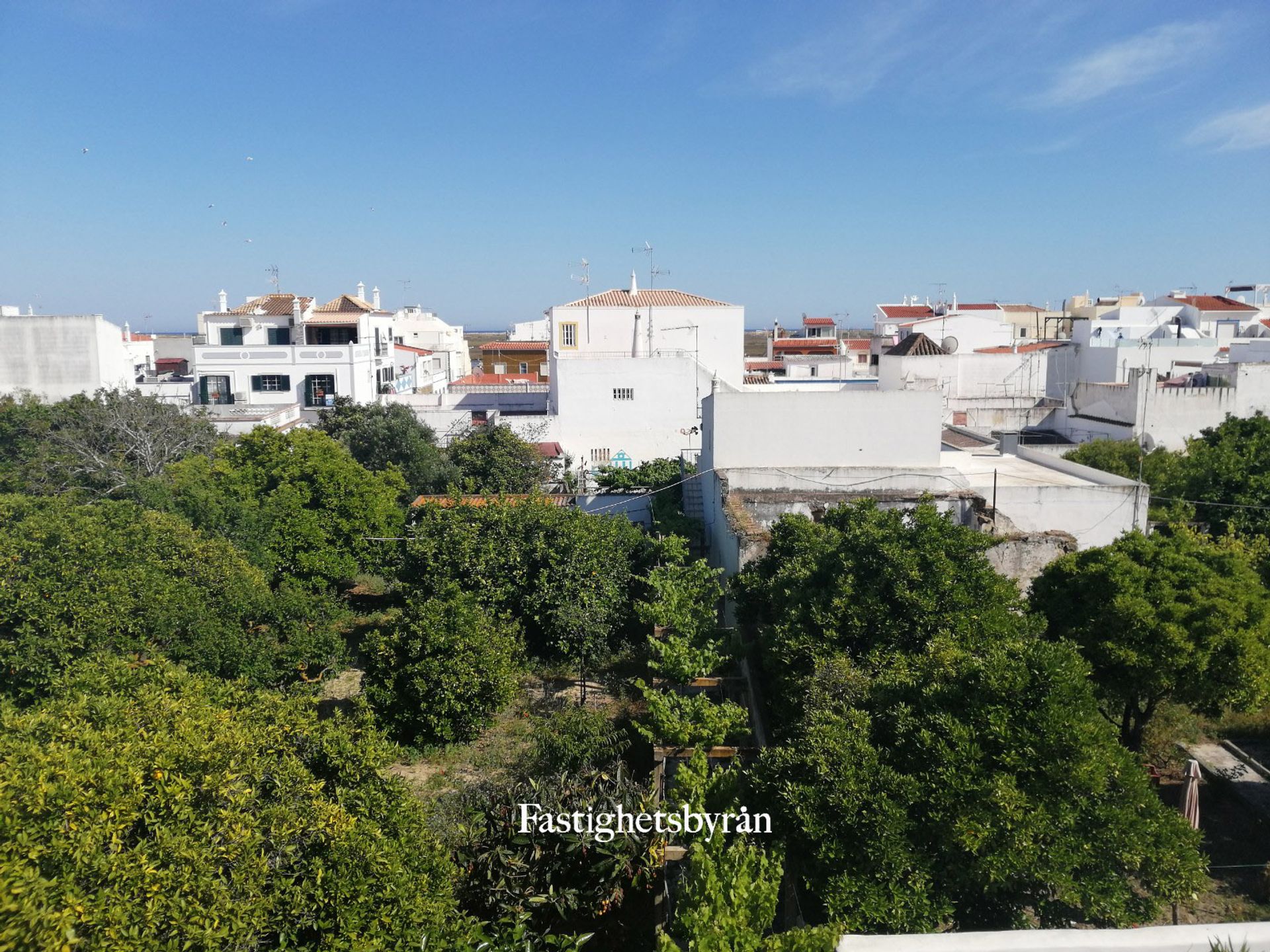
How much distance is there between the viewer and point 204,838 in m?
7.11

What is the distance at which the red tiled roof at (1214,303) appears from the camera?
196ft

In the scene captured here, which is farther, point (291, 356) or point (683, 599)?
point (291, 356)

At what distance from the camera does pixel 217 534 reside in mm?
18672

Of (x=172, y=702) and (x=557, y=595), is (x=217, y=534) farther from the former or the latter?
(x=172, y=702)

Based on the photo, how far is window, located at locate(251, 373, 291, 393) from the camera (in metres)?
38.7

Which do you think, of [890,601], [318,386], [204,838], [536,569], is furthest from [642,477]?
[204,838]

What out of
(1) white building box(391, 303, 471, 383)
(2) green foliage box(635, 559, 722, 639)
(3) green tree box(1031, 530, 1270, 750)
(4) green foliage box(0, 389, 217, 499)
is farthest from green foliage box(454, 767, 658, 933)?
(1) white building box(391, 303, 471, 383)

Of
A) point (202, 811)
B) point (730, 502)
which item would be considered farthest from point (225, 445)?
point (202, 811)

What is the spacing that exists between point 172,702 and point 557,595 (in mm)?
8009

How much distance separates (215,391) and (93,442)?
1112cm

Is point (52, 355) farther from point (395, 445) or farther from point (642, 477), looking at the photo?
point (642, 477)

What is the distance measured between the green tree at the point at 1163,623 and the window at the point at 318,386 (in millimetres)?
33208

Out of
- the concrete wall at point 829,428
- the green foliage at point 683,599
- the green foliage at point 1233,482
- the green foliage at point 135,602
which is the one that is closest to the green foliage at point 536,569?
the green foliage at point 683,599

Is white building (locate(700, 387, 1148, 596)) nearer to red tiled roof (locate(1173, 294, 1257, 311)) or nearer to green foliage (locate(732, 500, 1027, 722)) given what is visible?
green foliage (locate(732, 500, 1027, 722))
